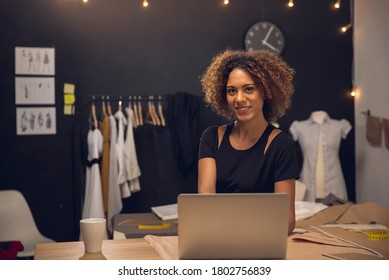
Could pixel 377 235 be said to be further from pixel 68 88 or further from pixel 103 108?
pixel 68 88

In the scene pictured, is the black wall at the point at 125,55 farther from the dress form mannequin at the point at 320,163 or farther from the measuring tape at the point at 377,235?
the measuring tape at the point at 377,235

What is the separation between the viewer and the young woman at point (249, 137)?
217cm

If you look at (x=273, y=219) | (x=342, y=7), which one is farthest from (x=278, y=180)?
(x=342, y=7)

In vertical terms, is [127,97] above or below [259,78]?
above

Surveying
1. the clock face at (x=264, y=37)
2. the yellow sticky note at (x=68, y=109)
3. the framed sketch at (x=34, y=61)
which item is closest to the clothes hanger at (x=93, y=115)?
the yellow sticky note at (x=68, y=109)

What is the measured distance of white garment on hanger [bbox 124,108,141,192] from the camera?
15.4 ft

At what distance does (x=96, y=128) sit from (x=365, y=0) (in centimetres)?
256

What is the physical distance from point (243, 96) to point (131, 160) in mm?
2655

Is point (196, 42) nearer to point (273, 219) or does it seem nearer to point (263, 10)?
point (263, 10)

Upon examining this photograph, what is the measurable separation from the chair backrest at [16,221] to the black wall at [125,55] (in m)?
0.82

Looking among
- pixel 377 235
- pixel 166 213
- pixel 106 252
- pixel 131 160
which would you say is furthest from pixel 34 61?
pixel 377 235

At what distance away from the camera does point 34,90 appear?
4.86 metres

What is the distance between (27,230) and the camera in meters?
4.02

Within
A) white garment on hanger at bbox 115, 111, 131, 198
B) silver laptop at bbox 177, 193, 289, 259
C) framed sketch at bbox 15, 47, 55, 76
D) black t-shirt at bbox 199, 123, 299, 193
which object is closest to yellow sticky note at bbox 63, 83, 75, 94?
framed sketch at bbox 15, 47, 55, 76
